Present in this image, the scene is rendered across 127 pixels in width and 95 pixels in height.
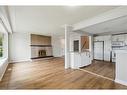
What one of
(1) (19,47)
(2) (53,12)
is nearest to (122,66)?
(2) (53,12)

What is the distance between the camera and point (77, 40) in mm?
8344

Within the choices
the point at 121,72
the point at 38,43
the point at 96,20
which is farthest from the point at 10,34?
the point at 121,72

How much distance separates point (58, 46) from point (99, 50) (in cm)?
414

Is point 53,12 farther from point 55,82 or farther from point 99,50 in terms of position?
point 99,50

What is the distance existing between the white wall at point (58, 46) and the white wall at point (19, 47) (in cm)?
281

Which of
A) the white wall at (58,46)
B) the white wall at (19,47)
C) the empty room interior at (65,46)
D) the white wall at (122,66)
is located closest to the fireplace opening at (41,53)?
the empty room interior at (65,46)

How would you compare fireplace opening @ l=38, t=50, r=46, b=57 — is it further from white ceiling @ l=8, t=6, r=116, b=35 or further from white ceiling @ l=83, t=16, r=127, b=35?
white ceiling @ l=83, t=16, r=127, b=35

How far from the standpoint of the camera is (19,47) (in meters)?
6.85

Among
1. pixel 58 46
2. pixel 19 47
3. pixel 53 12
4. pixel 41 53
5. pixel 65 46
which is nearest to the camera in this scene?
pixel 53 12

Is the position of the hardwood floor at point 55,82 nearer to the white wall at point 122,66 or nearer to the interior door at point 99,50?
the white wall at point 122,66

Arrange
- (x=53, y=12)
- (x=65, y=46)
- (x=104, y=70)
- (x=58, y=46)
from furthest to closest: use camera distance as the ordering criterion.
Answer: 1. (x=58, y=46)
2. (x=65, y=46)
3. (x=104, y=70)
4. (x=53, y=12)

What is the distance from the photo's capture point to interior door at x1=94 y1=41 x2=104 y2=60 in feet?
24.0

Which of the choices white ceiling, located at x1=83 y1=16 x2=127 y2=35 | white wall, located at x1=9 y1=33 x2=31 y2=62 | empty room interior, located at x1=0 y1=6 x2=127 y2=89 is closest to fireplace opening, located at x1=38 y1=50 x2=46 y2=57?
empty room interior, located at x1=0 y1=6 x2=127 y2=89
